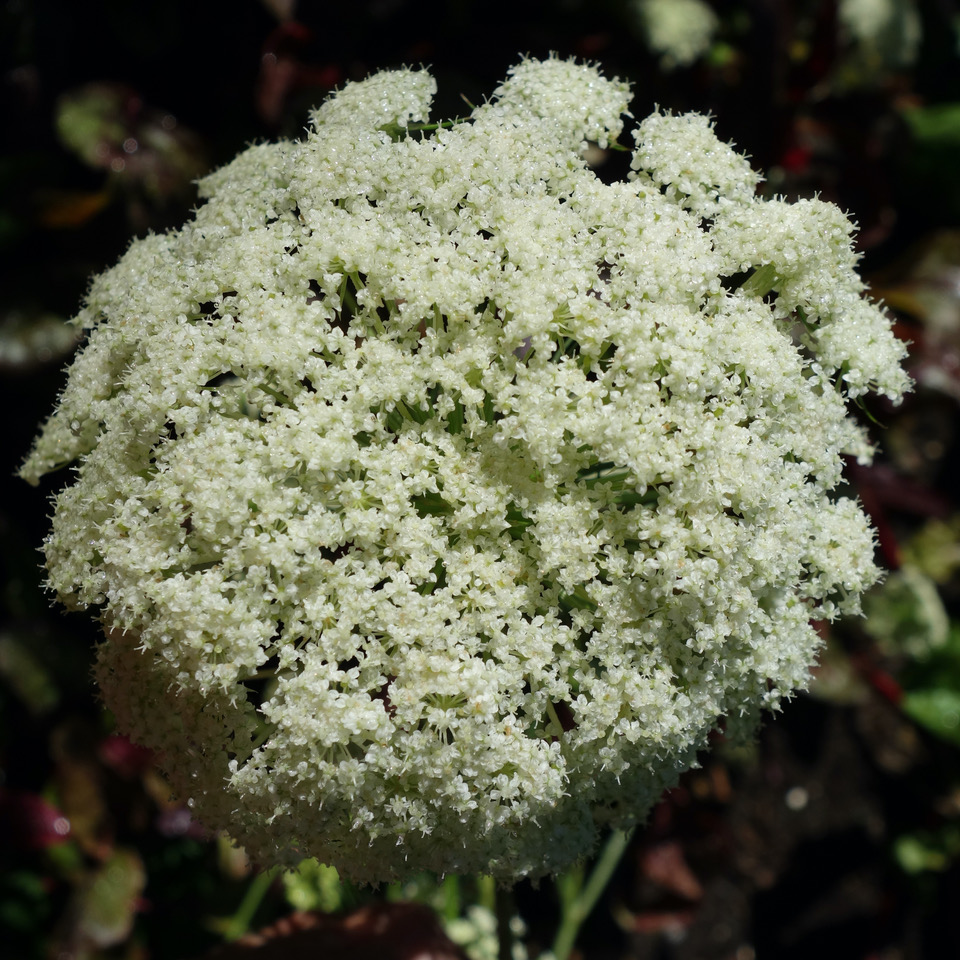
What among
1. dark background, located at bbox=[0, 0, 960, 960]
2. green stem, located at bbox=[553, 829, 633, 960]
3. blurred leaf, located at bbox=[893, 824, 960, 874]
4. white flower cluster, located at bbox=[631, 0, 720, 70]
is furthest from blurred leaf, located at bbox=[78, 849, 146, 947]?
white flower cluster, located at bbox=[631, 0, 720, 70]

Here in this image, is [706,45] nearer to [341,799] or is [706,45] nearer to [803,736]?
[803,736]

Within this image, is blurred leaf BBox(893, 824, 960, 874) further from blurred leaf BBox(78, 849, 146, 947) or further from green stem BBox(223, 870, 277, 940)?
blurred leaf BBox(78, 849, 146, 947)

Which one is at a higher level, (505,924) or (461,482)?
(461,482)

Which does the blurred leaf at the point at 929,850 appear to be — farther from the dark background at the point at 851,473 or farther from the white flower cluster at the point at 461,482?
the white flower cluster at the point at 461,482

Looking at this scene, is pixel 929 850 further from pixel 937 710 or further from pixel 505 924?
Answer: pixel 505 924

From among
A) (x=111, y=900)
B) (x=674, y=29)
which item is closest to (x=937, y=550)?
(x=674, y=29)

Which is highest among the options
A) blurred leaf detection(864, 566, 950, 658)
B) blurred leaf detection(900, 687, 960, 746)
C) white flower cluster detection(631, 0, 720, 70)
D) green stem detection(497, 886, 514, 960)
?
white flower cluster detection(631, 0, 720, 70)

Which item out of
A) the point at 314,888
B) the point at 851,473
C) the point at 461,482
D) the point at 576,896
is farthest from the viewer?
the point at 851,473

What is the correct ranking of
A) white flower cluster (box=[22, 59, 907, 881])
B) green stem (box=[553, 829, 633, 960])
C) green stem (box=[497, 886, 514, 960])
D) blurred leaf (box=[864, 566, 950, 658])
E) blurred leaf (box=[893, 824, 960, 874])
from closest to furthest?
white flower cluster (box=[22, 59, 907, 881]) → green stem (box=[497, 886, 514, 960]) → green stem (box=[553, 829, 633, 960]) → blurred leaf (box=[893, 824, 960, 874]) → blurred leaf (box=[864, 566, 950, 658])
